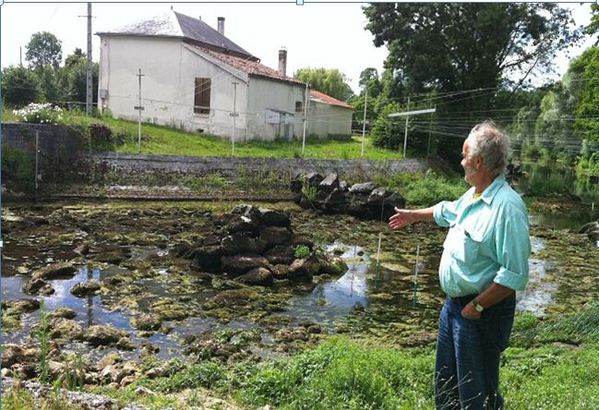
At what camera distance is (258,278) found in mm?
12055

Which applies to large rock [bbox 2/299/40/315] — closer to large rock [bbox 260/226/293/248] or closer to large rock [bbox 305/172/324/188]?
large rock [bbox 260/226/293/248]

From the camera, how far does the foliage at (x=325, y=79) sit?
A: 48.7 m

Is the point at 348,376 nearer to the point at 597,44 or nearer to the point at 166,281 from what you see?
the point at 166,281

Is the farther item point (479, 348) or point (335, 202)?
point (335, 202)

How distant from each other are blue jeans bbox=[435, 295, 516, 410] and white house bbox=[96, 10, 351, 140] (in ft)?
86.4

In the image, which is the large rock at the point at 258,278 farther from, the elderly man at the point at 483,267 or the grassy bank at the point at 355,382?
the elderly man at the point at 483,267

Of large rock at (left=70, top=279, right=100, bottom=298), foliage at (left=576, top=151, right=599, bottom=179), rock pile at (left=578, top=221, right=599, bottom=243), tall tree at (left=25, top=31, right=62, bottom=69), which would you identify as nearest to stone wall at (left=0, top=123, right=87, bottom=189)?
large rock at (left=70, top=279, right=100, bottom=298)

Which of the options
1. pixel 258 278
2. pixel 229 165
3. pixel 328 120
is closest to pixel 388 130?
pixel 328 120

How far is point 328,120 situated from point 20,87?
1876 cm

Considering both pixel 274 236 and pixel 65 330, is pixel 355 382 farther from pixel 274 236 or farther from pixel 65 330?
pixel 274 236

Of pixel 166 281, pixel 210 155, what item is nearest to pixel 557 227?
pixel 210 155

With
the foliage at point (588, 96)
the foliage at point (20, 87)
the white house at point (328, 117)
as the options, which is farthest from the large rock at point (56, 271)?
the foliage at point (588, 96)

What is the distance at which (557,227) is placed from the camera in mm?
23109

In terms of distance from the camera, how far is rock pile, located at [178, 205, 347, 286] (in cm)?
1269
